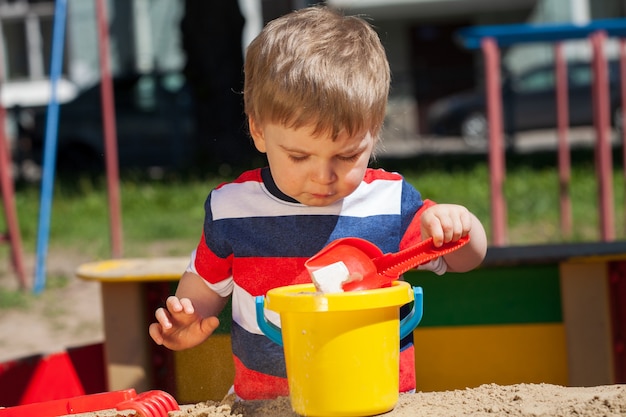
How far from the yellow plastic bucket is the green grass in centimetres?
419

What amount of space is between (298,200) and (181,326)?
1.02 ft

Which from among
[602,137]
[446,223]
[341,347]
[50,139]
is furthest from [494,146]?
[341,347]

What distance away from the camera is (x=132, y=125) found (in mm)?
12875

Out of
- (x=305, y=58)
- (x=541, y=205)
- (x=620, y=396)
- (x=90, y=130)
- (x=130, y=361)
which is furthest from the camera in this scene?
(x=90, y=130)

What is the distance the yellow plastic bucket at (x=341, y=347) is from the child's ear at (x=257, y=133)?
0.39 m

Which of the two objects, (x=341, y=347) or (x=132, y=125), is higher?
(x=132, y=125)

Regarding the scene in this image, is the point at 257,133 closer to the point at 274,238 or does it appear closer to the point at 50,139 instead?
the point at 274,238

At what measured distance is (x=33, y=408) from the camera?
1.60 metres

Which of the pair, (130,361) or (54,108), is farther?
(54,108)

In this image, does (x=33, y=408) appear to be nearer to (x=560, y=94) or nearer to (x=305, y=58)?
(x=305, y=58)

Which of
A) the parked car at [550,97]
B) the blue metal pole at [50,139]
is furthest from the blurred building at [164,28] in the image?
the blue metal pole at [50,139]

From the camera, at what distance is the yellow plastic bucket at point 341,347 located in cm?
129

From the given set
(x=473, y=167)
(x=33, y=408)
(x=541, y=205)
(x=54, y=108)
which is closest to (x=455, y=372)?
(x=33, y=408)

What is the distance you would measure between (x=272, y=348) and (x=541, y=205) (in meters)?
5.25
